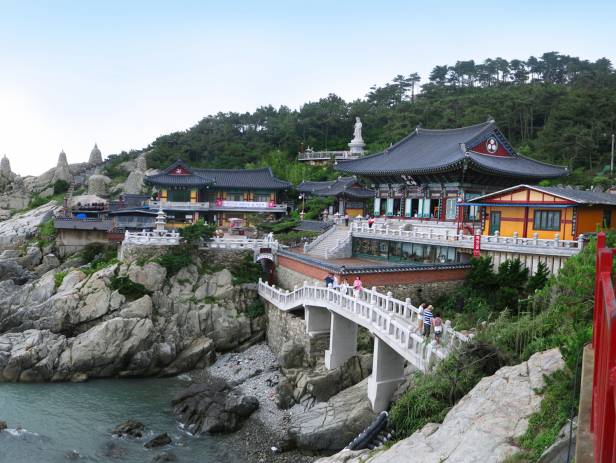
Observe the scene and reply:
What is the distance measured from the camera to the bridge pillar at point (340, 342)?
23.2 meters

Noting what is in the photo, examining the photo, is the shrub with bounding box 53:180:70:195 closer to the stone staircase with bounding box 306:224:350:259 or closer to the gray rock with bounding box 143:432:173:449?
the stone staircase with bounding box 306:224:350:259

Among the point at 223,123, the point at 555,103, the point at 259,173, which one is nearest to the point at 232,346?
the point at 259,173

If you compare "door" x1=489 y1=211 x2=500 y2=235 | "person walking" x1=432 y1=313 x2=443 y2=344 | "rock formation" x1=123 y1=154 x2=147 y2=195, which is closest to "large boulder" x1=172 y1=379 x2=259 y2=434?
"person walking" x1=432 y1=313 x2=443 y2=344

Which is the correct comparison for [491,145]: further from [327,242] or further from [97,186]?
[97,186]

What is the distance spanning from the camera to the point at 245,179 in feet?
181

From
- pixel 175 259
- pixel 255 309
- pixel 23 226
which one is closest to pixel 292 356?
pixel 255 309

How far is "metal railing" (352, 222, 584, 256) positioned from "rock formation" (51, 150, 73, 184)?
182 feet

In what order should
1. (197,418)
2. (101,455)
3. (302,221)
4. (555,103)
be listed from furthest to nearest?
(555,103) < (302,221) < (197,418) < (101,455)

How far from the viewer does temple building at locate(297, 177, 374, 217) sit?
166ft

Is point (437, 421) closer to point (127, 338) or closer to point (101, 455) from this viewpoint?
point (101, 455)

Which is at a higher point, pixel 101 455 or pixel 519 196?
pixel 519 196

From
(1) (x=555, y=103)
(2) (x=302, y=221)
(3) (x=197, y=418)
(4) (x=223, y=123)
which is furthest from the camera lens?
(4) (x=223, y=123)

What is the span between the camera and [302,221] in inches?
1850

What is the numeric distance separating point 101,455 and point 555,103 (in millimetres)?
66067
